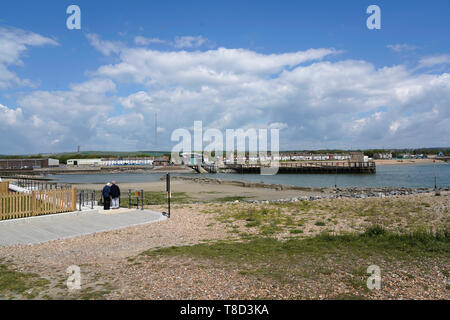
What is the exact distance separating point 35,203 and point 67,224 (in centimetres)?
234

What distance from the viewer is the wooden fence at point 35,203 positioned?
13.9 metres

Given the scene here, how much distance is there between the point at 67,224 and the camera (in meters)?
13.7

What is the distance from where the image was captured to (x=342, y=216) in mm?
16453

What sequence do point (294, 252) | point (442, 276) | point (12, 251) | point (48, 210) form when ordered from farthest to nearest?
point (48, 210)
point (12, 251)
point (294, 252)
point (442, 276)

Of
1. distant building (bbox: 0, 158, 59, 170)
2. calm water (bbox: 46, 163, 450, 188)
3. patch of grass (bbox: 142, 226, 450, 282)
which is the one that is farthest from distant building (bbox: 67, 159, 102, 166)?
patch of grass (bbox: 142, 226, 450, 282)

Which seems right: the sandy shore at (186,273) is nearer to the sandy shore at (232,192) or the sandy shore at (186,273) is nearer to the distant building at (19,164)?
the sandy shore at (232,192)

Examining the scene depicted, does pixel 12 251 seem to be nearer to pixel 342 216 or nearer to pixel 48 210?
pixel 48 210

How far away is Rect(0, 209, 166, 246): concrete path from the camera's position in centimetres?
1160

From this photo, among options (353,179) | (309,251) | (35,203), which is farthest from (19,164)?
(309,251)

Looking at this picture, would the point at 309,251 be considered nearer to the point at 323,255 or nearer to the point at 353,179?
the point at 323,255

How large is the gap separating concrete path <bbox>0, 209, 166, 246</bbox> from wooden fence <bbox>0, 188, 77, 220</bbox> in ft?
2.16

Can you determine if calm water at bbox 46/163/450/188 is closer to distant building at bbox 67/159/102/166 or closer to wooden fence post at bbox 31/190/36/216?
wooden fence post at bbox 31/190/36/216
